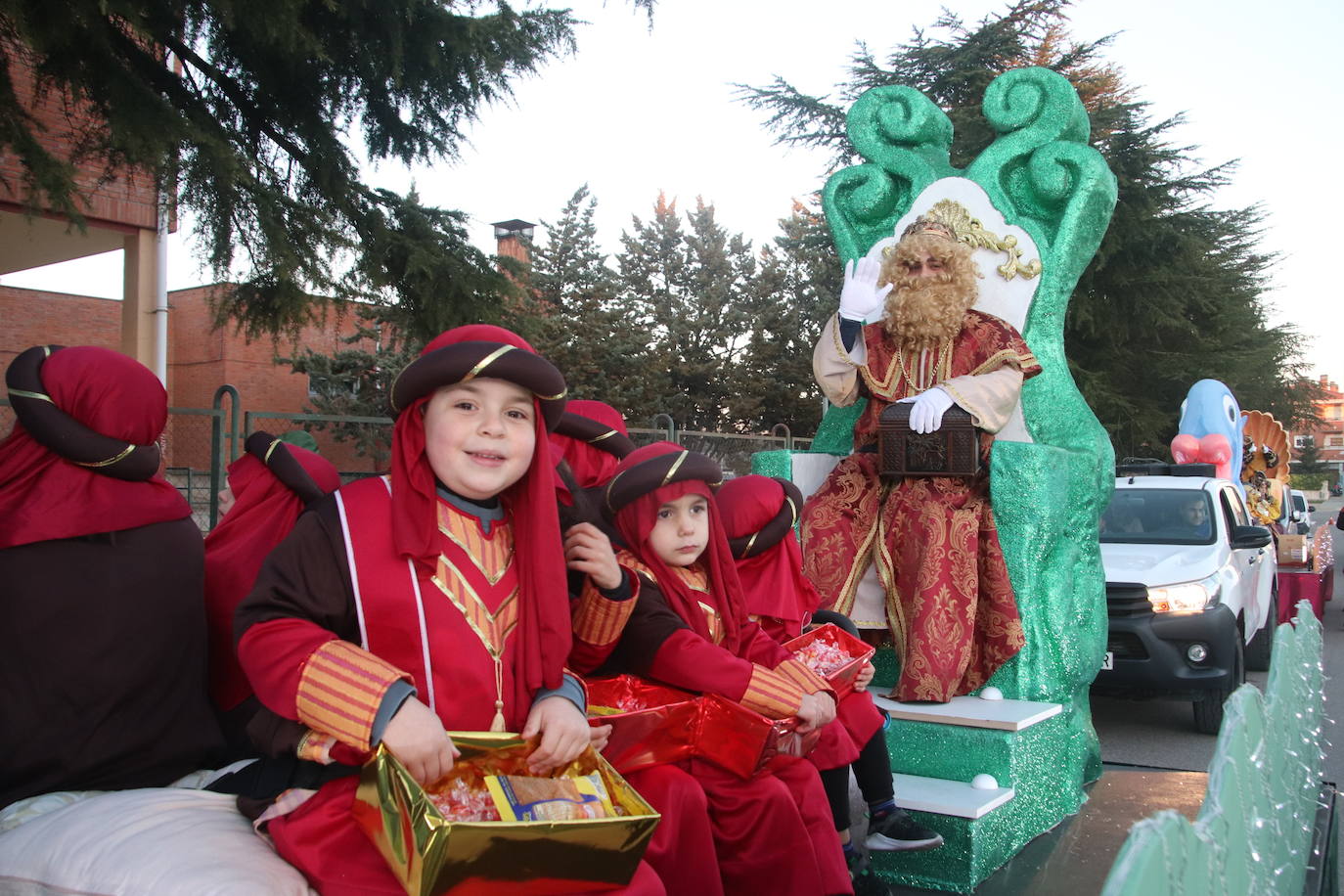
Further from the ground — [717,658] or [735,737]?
[717,658]

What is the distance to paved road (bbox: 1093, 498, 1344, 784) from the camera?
6.01 m

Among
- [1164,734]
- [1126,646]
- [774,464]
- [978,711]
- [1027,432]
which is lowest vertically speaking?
[1164,734]

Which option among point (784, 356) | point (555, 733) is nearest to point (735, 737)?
point (555, 733)

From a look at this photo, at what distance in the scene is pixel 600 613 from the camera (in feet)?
7.78

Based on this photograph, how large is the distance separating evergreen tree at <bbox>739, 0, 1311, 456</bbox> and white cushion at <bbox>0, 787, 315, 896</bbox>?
16316 mm

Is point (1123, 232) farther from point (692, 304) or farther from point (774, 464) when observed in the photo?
point (774, 464)

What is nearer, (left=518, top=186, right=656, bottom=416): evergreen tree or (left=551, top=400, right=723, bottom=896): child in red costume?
(left=551, top=400, right=723, bottom=896): child in red costume

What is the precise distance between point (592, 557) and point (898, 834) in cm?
154

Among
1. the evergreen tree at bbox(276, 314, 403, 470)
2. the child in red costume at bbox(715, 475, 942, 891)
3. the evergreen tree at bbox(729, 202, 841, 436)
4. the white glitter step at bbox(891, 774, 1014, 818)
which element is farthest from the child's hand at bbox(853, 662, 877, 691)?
the evergreen tree at bbox(729, 202, 841, 436)

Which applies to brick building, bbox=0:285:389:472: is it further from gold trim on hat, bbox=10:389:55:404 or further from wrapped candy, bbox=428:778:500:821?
wrapped candy, bbox=428:778:500:821

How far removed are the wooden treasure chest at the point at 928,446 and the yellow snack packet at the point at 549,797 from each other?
2.56m

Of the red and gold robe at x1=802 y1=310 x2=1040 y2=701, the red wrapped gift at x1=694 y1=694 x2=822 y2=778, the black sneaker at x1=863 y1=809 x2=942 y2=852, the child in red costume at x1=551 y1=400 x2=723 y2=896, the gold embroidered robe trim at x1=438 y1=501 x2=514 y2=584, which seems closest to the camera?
the gold embroidered robe trim at x1=438 y1=501 x2=514 y2=584

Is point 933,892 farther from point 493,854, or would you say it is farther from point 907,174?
point 907,174

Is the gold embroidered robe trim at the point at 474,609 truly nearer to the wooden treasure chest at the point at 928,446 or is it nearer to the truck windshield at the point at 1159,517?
the wooden treasure chest at the point at 928,446
